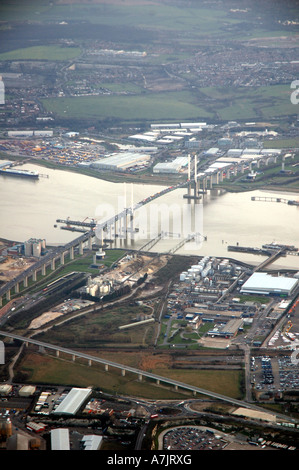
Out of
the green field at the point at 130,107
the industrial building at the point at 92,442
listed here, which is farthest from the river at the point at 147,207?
the industrial building at the point at 92,442

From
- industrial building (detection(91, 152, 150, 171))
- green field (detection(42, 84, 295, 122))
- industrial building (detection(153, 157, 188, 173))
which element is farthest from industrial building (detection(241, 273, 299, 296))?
green field (detection(42, 84, 295, 122))

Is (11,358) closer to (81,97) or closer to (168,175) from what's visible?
(168,175)

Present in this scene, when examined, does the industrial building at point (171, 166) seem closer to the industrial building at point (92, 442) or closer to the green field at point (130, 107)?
the green field at point (130, 107)

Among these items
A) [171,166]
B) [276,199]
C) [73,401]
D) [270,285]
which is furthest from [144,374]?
[171,166]

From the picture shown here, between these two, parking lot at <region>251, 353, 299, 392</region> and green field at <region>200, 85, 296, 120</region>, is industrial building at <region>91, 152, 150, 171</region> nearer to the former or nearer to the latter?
green field at <region>200, 85, 296, 120</region>

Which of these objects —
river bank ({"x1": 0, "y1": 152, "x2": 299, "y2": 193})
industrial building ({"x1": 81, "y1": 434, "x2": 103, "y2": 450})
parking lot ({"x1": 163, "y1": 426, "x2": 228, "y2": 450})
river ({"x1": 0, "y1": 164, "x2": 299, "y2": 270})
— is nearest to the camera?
industrial building ({"x1": 81, "y1": 434, "x2": 103, "y2": 450})

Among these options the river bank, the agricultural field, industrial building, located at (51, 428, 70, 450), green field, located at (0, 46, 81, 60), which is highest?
green field, located at (0, 46, 81, 60)

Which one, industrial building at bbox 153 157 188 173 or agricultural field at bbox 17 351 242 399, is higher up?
industrial building at bbox 153 157 188 173
